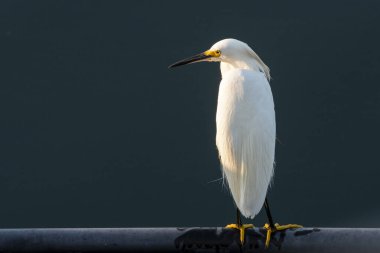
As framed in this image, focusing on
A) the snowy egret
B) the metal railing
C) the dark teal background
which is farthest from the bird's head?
the dark teal background

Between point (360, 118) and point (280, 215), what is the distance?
978 millimetres

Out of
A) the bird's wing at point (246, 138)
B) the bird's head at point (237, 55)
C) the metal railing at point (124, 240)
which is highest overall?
the bird's head at point (237, 55)

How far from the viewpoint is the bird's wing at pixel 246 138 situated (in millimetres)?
2574

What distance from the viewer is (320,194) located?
4.71 metres

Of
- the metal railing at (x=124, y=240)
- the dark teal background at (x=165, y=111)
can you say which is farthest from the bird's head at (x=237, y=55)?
the dark teal background at (x=165, y=111)

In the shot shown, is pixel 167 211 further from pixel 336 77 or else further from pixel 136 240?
pixel 136 240

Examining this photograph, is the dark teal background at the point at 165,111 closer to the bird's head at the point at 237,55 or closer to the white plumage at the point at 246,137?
the bird's head at the point at 237,55

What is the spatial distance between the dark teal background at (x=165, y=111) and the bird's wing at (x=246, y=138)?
2010 mm

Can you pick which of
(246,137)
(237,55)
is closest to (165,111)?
(237,55)

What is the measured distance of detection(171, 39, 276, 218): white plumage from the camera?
2.56m

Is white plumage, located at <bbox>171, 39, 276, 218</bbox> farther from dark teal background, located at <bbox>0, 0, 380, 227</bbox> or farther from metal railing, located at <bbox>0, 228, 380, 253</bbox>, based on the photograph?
dark teal background, located at <bbox>0, 0, 380, 227</bbox>

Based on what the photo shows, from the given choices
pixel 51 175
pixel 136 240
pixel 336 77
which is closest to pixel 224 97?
A: pixel 136 240

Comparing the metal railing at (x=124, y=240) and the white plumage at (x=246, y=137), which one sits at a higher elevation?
the white plumage at (x=246, y=137)

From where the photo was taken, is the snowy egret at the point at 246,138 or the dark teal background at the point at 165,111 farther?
the dark teal background at the point at 165,111
